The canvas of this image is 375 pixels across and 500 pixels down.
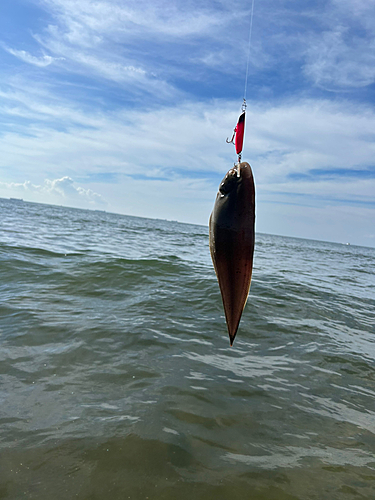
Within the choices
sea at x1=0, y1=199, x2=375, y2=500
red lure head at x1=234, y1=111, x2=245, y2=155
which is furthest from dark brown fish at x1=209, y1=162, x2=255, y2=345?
sea at x1=0, y1=199, x2=375, y2=500

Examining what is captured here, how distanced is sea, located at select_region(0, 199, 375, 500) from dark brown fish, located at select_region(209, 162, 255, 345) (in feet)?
5.85

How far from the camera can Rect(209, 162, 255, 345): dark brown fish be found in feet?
5.58

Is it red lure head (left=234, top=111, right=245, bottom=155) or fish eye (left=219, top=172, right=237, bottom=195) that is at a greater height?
red lure head (left=234, top=111, right=245, bottom=155)

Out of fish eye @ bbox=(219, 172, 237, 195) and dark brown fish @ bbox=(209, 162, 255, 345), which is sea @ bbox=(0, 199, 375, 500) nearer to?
dark brown fish @ bbox=(209, 162, 255, 345)

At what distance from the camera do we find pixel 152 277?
9711mm

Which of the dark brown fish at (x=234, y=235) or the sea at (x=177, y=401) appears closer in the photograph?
the dark brown fish at (x=234, y=235)

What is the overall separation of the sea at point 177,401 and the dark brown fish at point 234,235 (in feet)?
5.85

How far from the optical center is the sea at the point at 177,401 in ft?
8.48

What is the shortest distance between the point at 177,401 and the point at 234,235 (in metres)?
2.64

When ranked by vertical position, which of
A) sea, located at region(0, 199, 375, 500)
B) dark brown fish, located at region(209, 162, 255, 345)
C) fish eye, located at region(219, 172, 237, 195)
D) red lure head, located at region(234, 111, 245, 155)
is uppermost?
red lure head, located at region(234, 111, 245, 155)

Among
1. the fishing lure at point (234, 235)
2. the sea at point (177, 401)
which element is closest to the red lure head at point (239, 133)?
the fishing lure at point (234, 235)

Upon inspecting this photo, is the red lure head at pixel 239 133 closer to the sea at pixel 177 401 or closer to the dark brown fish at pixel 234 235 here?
the dark brown fish at pixel 234 235

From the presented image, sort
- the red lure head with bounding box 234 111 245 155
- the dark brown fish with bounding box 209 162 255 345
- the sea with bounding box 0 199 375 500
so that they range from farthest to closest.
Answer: the sea with bounding box 0 199 375 500 < the red lure head with bounding box 234 111 245 155 < the dark brown fish with bounding box 209 162 255 345

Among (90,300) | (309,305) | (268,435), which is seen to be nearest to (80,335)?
(90,300)
